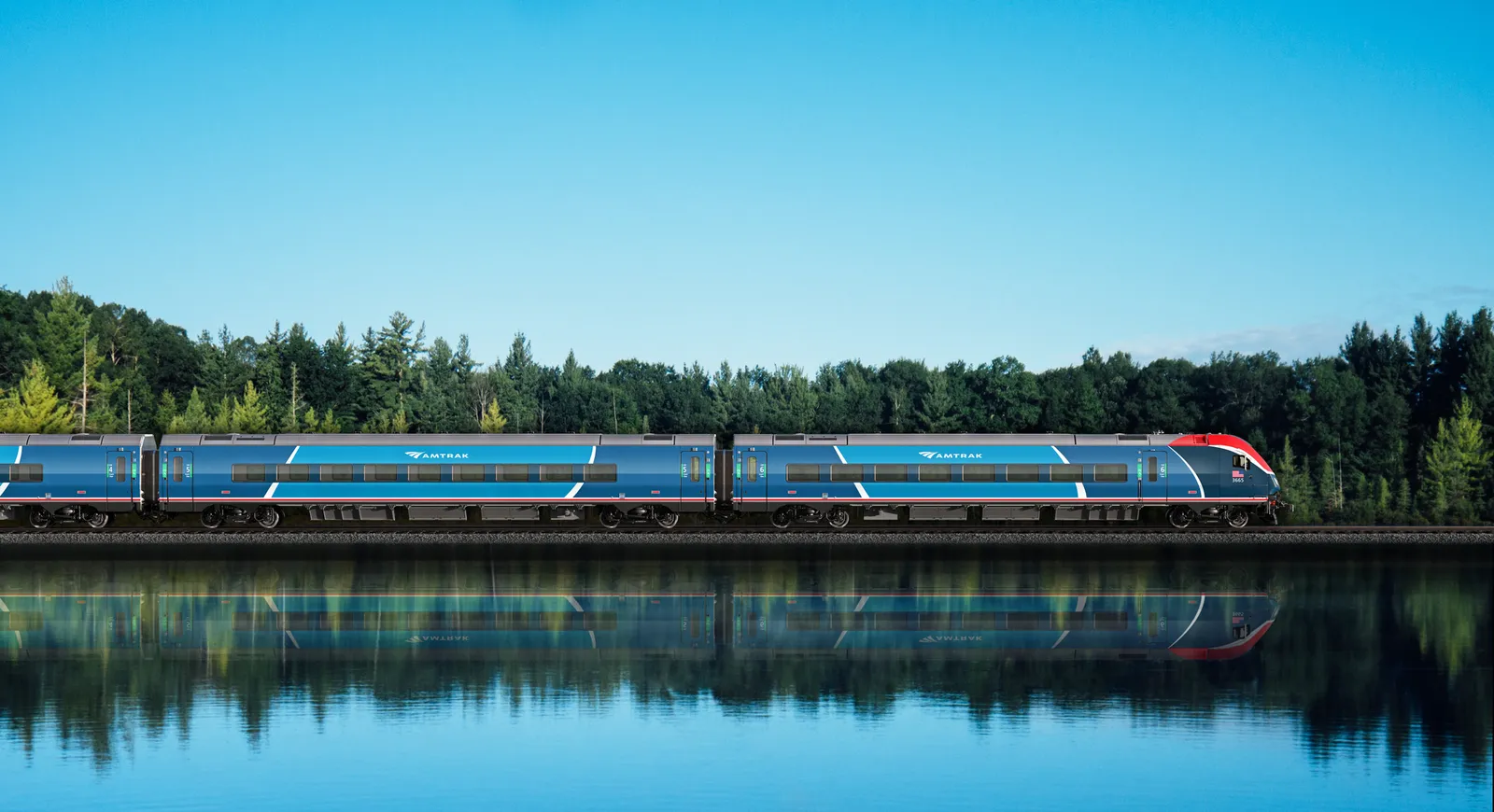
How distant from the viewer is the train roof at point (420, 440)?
4122 centimetres

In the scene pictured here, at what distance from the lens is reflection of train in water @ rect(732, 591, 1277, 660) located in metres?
21.3

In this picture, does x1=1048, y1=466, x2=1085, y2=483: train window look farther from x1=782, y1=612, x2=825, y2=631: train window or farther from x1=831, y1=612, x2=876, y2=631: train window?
x1=782, y1=612, x2=825, y2=631: train window

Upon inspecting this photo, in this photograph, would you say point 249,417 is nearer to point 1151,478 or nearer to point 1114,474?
point 1114,474

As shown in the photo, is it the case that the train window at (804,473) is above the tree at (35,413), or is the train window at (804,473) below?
below

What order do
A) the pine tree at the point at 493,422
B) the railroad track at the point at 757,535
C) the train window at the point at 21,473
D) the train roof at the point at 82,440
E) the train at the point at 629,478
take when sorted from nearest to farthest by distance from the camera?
1. the railroad track at the point at 757,535
2. the train window at the point at 21,473
3. the train at the point at 629,478
4. the train roof at the point at 82,440
5. the pine tree at the point at 493,422

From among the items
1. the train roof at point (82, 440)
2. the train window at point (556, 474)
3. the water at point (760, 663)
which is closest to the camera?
the water at point (760, 663)

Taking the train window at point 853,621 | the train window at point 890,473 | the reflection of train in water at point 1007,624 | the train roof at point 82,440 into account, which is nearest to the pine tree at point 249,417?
the train roof at point 82,440

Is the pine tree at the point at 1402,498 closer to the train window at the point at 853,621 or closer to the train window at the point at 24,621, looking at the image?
the train window at the point at 853,621

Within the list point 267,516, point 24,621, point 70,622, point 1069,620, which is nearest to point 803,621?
point 1069,620

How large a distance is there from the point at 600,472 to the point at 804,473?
617cm

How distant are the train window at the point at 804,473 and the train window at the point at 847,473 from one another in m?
0.51

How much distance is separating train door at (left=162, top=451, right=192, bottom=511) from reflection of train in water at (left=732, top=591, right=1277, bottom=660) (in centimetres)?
2189

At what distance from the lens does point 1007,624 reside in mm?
23453

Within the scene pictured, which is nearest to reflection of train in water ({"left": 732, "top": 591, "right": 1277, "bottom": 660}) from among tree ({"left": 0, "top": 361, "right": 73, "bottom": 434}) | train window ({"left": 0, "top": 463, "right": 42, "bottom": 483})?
train window ({"left": 0, "top": 463, "right": 42, "bottom": 483})
